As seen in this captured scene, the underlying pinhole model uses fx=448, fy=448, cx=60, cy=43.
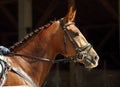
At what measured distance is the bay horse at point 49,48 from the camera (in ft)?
15.8

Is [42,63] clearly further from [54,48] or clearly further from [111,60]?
[111,60]

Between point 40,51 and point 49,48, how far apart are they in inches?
4.3

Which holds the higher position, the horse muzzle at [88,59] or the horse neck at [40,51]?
the horse neck at [40,51]

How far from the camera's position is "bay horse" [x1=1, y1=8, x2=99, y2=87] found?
15.8 ft

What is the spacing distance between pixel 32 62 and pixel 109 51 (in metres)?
12.1

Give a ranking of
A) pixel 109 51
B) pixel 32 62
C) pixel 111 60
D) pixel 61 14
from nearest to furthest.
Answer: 1. pixel 32 62
2. pixel 61 14
3. pixel 111 60
4. pixel 109 51

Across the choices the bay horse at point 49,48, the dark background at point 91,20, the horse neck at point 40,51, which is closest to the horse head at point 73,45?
the bay horse at point 49,48

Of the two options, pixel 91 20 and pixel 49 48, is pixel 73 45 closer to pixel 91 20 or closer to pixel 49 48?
pixel 49 48

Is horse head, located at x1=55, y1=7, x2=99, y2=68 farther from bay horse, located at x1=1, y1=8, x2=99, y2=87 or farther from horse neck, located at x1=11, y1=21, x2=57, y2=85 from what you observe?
horse neck, located at x1=11, y1=21, x2=57, y2=85


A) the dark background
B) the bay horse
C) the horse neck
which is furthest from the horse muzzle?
the dark background

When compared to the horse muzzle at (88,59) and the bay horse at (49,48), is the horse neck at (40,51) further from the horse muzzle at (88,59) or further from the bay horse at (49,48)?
the horse muzzle at (88,59)

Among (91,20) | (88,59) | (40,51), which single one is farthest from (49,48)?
(91,20)

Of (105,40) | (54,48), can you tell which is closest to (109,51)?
(105,40)

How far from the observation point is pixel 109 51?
54.9 feet
